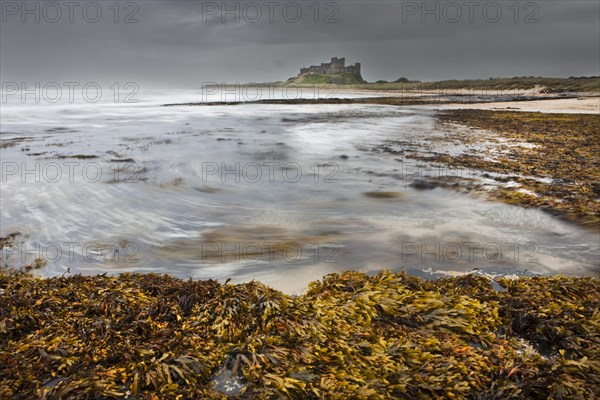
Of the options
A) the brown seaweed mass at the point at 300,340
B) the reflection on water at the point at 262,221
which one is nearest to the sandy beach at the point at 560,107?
the reflection on water at the point at 262,221

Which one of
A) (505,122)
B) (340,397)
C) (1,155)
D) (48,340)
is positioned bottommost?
(340,397)

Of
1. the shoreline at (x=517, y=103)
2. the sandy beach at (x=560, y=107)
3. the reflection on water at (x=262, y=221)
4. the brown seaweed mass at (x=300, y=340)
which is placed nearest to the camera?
the brown seaweed mass at (x=300, y=340)

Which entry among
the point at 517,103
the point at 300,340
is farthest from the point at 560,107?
the point at 300,340

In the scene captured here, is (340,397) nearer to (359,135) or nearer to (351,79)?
(359,135)

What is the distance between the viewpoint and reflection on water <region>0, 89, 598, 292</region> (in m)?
4.80

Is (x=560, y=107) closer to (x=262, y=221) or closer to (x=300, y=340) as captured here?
(x=262, y=221)

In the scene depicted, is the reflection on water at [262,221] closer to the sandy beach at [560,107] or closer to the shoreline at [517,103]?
the sandy beach at [560,107]

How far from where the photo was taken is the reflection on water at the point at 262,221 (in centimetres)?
480

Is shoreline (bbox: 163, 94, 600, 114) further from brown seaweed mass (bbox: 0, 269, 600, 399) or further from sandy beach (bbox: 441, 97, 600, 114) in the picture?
brown seaweed mass (bbox: 0, 269, 600, 399)

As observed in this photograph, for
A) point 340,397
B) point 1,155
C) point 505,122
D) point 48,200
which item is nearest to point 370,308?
point 340,397

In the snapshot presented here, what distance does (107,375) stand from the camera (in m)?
2.17

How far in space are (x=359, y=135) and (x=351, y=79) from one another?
146 m

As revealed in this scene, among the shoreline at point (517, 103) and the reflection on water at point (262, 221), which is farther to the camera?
the shoreline at point (517, 103)

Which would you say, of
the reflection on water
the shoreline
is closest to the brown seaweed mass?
the reflection on water
